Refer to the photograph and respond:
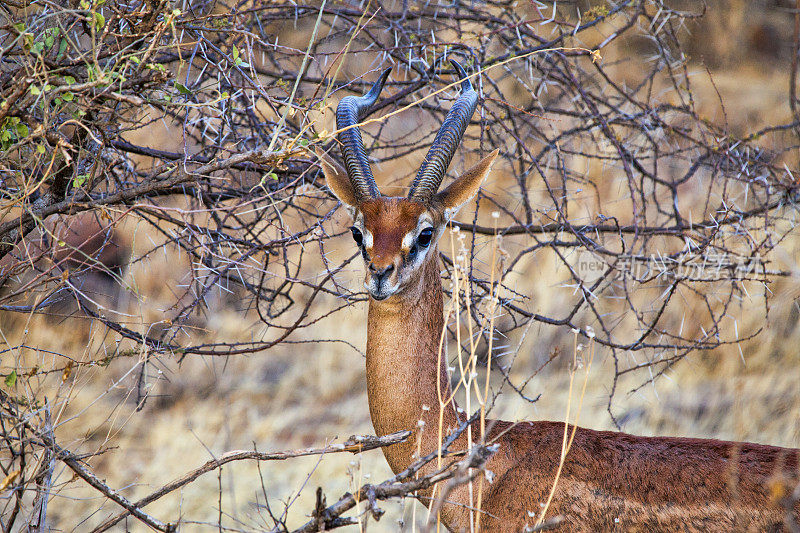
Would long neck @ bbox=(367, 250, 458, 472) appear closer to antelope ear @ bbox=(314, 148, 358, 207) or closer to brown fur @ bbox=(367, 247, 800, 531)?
brown fur @ bbox=(367, 247, 800, 531)

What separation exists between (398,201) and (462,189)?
17.7 inches

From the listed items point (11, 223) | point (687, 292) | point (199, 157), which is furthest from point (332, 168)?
point (687, 292)

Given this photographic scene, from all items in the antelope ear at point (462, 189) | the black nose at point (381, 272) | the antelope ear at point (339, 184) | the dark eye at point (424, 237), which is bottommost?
the black nose at point (381, 272)

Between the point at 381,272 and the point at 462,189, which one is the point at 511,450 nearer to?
the point at 381,272

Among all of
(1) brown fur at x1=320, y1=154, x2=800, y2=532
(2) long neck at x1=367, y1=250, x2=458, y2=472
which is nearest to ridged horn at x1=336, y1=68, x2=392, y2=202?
(1) brown fur at x1=320, y1=154, x2=800, y2=532

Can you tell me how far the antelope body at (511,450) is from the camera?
349 cm

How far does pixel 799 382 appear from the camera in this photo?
724 cm

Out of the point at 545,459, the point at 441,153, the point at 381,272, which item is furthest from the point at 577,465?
the point at 441,153

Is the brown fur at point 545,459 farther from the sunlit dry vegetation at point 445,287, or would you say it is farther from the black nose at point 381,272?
the sunlit dry vegetation at point 445,287

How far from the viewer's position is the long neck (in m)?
3.71

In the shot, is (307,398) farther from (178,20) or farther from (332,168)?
(178,20)

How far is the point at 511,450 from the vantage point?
3.71 meters

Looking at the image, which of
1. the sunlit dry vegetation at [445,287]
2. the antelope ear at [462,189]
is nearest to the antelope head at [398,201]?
the antelope ear at [462,189]

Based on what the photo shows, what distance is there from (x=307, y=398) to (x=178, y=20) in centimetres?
457
